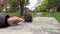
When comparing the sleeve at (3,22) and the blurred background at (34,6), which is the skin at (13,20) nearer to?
the sleeve at (3,22)

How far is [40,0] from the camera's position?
22.8m

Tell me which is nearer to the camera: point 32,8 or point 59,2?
point 59,2

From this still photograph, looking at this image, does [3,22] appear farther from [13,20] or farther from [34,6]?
[34,6]

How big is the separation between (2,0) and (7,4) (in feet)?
2.98

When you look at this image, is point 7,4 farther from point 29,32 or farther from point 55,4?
point 29,32

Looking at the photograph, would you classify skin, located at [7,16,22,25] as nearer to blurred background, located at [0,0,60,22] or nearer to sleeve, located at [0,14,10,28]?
sleeve, located at [0,14,10,28]

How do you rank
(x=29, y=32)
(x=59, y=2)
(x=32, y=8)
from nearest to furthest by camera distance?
(x=29, y=32) → (x=59, y=2) → (x=32, y=8)

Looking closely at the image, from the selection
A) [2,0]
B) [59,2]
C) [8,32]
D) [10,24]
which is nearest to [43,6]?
[59,2]

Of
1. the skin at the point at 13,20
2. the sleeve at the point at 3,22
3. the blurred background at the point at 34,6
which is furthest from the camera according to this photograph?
the blurred background at the point at 34,6

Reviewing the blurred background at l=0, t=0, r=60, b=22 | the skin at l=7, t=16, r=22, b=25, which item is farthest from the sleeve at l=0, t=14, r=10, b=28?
the blurred background at l=0, t=0, r=60, b=22

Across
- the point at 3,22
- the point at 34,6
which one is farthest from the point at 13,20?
the point at 34,6

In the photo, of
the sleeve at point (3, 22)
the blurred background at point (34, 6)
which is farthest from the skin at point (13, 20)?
the blurred background at point (34, 6)

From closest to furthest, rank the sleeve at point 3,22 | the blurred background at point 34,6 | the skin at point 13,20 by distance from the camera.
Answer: the sleeve at point 3,22 → the skin at point 13,20 → the blurred background at point 34,6

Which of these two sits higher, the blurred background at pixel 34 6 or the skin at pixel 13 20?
the skin at pixel 13 20
